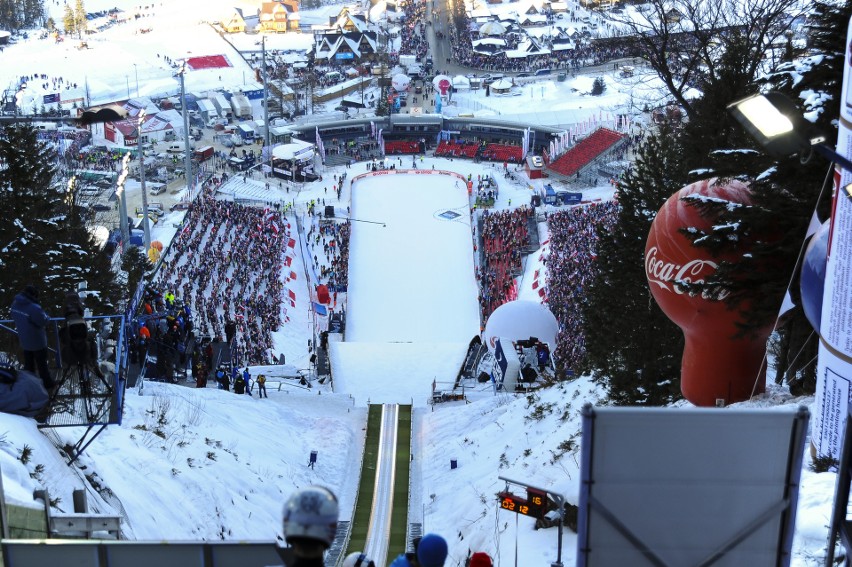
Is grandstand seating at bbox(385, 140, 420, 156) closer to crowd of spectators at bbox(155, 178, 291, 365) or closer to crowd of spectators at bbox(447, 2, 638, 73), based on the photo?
crowd of spectators at bbox(155, 178, 291, 365)

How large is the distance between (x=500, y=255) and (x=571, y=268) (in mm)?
6108

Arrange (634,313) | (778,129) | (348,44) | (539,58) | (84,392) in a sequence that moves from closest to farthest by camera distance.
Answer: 1. (778,129)
2. (84,392)
3. (634,313)
4. (539,58)
5. (348,44)

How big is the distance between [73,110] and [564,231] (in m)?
46.8

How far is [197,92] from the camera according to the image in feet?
260

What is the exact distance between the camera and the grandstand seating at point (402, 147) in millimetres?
62803

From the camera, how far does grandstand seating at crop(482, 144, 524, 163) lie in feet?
197

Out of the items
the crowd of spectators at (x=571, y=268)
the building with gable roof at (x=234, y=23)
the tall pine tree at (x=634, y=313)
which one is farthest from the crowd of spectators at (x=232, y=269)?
the building with gable roof at (x=234, y=23)

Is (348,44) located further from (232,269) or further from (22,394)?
(22,394)

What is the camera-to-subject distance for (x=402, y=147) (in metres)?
63.7

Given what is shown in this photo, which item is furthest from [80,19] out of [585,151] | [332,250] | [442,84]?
[332,250]

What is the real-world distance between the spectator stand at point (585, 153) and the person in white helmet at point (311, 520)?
52.1 metres

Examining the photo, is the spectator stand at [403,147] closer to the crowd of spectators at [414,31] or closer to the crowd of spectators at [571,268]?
the crowd of spectators at [571,268]

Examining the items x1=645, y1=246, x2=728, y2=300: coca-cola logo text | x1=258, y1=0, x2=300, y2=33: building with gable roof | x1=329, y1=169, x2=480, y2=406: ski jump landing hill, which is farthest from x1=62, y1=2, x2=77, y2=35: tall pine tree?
x1=645, y1=246, x2=728, y2=300: coca-cola logo text

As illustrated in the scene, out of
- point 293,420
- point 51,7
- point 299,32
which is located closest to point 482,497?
point 293,420
